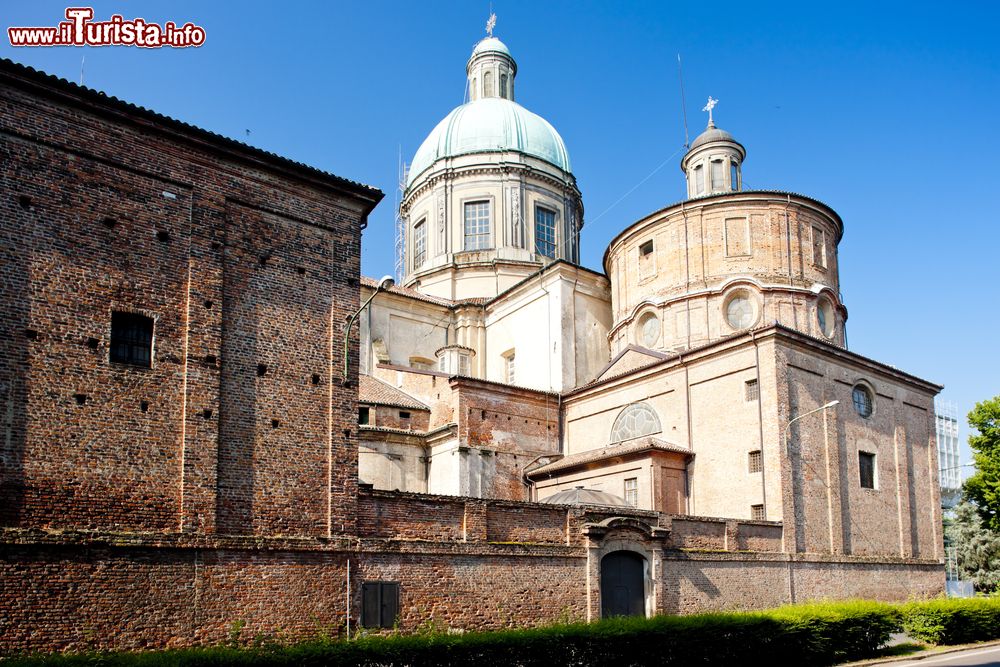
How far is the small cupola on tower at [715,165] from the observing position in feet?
113

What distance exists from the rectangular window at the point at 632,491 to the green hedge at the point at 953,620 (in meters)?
7.70

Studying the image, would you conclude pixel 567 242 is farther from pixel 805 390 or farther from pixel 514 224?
pixel 805 390

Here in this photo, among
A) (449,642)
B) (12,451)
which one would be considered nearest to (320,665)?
(449,642)

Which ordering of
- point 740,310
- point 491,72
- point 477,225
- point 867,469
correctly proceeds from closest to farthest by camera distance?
1. point 867,469
2. point 740,310
3. point 477,225
4. point 491,72

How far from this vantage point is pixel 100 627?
13.1 metres

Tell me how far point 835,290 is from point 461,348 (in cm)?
1475

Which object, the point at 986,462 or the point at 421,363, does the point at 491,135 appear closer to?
the point at 421,363

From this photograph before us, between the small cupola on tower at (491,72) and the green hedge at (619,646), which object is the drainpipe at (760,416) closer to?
the green hedge at (619,646)

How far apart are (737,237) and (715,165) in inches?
Answer: 165

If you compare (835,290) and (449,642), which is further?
(835,290)

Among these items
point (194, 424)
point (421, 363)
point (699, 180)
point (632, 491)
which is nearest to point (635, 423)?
point (632, 491)

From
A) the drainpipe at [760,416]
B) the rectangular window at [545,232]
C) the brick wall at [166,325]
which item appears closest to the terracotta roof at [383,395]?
the drainpipe at [760,416]

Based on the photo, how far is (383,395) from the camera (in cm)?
2986

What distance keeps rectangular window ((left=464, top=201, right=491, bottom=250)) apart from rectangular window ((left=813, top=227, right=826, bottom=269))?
14.8m
